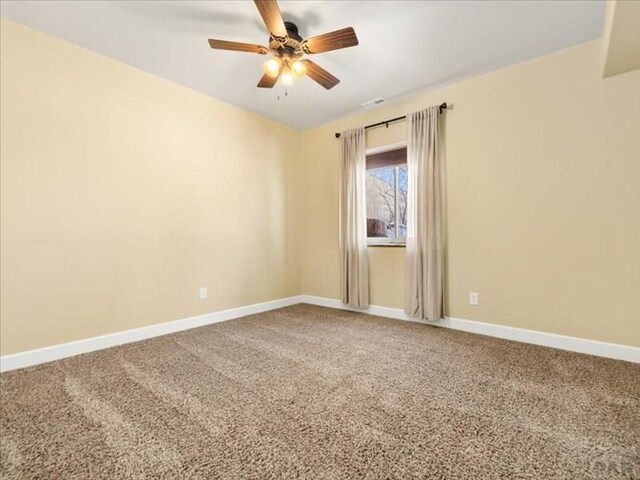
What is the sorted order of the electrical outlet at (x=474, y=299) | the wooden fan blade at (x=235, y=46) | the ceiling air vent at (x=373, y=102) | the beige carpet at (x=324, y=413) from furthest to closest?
the ceiling air vent at (x=373, y=102) < the electrical outlet at (x=474, y=299) < the wooden fan blade at (x=235, y=46) < the beige carpet at (x=324, y=413)

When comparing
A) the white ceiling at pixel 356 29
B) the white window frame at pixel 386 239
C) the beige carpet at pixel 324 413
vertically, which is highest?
the white ceiling at pixel 356 29

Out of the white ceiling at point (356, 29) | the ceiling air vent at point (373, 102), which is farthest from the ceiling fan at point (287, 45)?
the ceiling air vent at point (373, 102)

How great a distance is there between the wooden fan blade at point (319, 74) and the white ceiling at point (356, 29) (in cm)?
26

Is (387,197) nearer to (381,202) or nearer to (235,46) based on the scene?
(381,202)

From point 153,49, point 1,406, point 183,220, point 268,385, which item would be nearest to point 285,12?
point 153,49

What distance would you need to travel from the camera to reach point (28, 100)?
7.57ft

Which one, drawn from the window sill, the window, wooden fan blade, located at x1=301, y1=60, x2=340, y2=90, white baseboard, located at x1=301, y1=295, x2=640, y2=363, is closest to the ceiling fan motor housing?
wooden fan blade, located at x1=301, y1=60, x2=340, y2=90

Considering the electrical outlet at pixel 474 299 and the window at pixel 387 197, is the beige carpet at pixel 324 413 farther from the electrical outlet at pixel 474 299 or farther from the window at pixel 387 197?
the window at pixel 387 197

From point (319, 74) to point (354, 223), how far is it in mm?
1864

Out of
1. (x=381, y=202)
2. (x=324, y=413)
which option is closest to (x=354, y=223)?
(x=381, y=202)

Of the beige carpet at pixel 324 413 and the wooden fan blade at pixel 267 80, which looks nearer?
the beige carpet at pixel 324 413

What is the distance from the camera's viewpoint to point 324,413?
160cm

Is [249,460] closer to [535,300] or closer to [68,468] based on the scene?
[68,468]

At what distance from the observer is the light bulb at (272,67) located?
2250 millimetres
